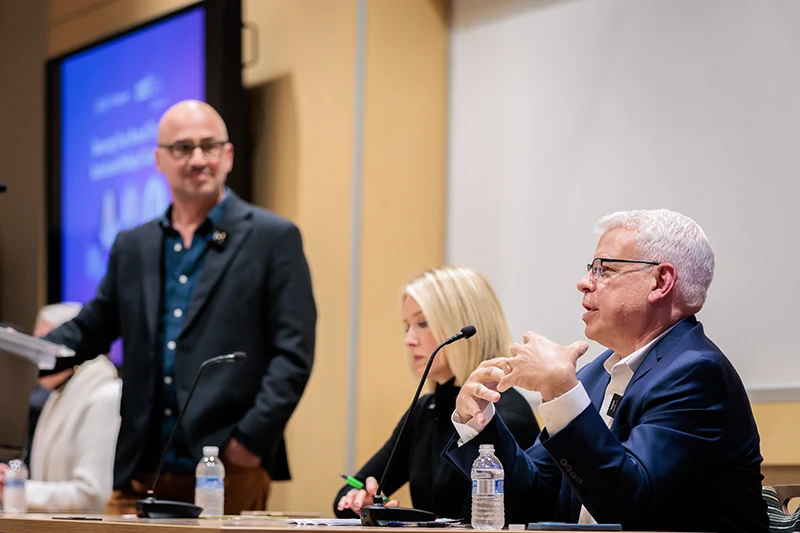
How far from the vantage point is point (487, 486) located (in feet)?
7.27

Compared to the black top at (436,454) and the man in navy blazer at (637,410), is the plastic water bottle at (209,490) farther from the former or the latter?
the man in navy blazer at (637,410)

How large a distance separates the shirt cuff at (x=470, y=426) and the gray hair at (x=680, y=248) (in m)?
0.46

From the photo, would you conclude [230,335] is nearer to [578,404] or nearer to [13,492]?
[13,492]

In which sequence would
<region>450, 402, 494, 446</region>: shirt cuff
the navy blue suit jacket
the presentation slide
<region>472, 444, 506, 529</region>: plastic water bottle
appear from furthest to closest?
the presentation slide
<region>450, 402, 494, 446</region>: shirt cuff
<region>472, 444, 506, 529</region>: plastic water bottle
the navy blue suit jacket

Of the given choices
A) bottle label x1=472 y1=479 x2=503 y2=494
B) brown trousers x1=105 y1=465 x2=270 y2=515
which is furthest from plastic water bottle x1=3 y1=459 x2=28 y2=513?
bottle label x1=472 y1=479 x2=503 y2=494

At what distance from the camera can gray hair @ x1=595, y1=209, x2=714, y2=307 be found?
242 centimetres

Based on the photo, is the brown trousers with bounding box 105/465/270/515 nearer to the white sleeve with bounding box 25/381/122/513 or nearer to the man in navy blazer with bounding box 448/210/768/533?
the white sleeve with bounding box 25/381/122/513

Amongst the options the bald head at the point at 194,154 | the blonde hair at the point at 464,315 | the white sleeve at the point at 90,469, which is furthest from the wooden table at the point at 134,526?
the white sleeve at the point at 90,469

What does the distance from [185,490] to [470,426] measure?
1545mm

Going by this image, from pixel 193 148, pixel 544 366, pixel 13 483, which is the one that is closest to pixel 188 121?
pixel 193 148

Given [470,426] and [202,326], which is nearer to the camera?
[470,426]

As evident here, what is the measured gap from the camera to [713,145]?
154 inches

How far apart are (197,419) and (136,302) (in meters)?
0.52

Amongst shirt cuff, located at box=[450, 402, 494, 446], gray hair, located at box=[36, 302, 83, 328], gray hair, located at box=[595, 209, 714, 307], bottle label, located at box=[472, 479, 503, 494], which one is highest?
gray hair, located at box=[595, 209, 714, 307]
